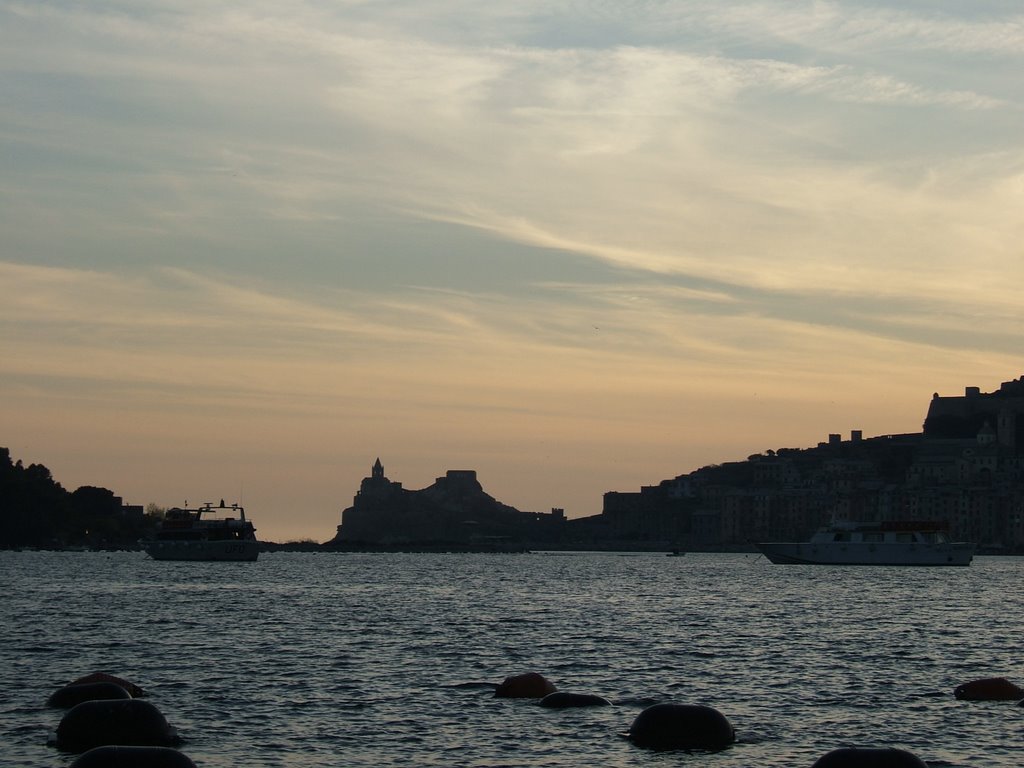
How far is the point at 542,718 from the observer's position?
42.2 metres

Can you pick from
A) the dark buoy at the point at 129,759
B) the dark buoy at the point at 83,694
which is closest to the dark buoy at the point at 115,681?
the dark buoy at the point at 83,694

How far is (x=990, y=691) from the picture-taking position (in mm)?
→ 47469

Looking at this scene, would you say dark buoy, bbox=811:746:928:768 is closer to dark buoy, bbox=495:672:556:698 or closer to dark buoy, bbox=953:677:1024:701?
dark buoy, bbox=495:672:556:698

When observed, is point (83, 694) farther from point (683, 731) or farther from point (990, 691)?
point (990, 691)

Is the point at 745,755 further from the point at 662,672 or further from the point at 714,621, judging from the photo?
the point at 714,621

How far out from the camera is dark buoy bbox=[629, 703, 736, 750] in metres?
37.1

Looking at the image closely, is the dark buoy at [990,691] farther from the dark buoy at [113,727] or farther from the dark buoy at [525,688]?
the dark buoy at [113,727]

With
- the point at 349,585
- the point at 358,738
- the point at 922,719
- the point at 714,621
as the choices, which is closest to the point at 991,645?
the point at 714,621

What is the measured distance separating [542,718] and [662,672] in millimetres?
14454

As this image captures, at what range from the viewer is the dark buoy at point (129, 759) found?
95.7 feet

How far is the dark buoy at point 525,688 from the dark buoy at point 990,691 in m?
12.8

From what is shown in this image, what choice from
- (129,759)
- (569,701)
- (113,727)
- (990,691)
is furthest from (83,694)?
(990,691)

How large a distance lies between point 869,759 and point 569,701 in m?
15.1

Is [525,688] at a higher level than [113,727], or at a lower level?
higher
